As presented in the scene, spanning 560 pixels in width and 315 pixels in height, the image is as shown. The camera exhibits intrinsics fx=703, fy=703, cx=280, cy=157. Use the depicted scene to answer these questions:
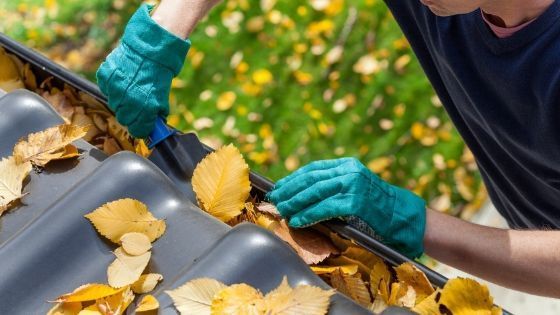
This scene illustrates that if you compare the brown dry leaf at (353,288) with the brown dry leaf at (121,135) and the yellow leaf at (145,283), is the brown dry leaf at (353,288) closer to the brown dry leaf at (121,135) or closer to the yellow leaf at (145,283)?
the yellow leaf at (145,283)

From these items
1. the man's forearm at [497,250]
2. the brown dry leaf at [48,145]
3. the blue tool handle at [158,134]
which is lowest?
the man's forearm at [497,250]

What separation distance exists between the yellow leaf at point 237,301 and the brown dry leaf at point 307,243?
8.5 inches

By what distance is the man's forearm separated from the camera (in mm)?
1350

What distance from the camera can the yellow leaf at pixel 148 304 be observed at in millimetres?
1021

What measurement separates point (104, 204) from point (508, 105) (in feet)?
2.88

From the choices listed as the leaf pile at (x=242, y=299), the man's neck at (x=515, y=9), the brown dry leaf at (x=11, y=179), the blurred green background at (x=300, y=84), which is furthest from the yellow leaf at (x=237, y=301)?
the blurred green background at (x=300, y=84)

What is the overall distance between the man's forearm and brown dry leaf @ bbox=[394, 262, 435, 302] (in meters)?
0.25

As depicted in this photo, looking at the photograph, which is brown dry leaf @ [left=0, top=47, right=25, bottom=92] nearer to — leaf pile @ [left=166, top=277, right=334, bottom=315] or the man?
the man

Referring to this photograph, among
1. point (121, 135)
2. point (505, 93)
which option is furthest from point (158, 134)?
point (505, 93)

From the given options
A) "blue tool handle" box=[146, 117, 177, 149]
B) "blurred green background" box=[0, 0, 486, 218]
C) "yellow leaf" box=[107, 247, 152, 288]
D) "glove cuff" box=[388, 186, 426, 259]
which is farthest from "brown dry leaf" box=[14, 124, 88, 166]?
"blurred green background" box=[0, 0, 486, 218]

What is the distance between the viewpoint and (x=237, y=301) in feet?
3.25

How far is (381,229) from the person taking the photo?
1.36m

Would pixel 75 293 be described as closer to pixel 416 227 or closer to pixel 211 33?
pixel 416 227

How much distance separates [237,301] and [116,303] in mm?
205
